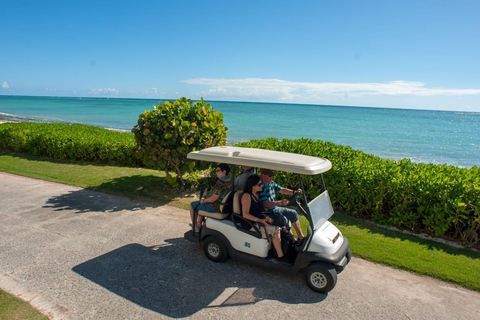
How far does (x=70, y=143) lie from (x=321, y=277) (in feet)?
38.8

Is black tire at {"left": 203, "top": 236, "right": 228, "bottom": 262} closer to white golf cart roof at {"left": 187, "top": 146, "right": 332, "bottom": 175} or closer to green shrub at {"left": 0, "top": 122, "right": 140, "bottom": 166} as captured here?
white golf cart roof at {"left": 187, "top": 146, "right": 332, "bottom": 175}

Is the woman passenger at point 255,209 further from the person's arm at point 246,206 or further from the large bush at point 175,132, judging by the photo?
the large bush at point 175,132

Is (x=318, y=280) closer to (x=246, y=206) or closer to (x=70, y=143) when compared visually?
(x=246, y=206)

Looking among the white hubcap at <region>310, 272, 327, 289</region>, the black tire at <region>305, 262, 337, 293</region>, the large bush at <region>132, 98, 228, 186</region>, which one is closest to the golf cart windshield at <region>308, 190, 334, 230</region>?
the black tire at <region>305, 262, 337, 293</region>

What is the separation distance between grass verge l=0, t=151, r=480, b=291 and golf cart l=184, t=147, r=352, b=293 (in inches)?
49.2

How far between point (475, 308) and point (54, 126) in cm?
1688

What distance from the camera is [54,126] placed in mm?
15391

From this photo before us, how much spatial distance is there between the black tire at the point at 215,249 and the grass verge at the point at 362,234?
2.38m

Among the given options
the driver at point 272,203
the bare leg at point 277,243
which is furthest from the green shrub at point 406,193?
the bare leg at point 277,243

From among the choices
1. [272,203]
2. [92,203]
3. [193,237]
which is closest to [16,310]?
[193,237]

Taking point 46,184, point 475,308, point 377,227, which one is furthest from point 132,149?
point 475,308

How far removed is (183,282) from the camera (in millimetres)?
4723

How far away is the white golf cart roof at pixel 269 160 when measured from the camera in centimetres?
432

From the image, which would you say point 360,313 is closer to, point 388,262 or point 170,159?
point 388,262
